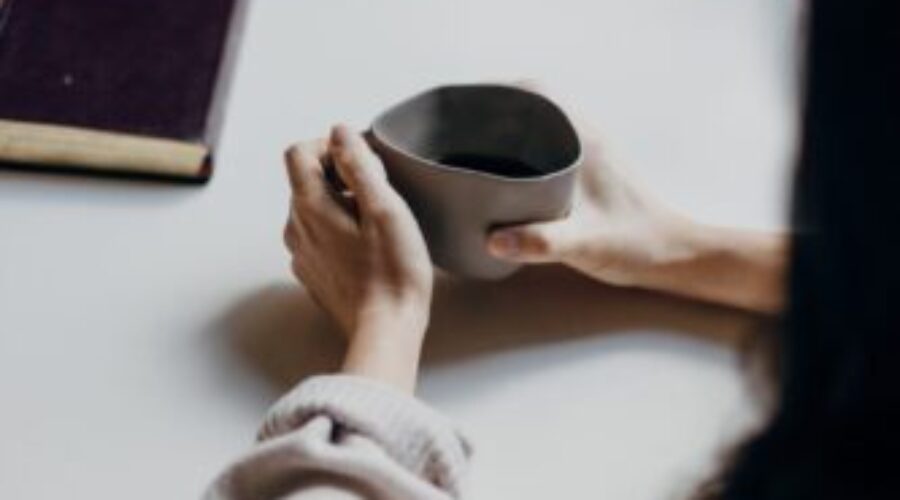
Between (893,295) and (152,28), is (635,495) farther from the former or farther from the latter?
(152,28)

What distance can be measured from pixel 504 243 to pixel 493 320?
0.05 m

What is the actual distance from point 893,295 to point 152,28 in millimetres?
589

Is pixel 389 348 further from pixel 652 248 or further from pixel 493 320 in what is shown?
pixel 652 248

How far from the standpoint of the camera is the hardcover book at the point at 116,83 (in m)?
0.74

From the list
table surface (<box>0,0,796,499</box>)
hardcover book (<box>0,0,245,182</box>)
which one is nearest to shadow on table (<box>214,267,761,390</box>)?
table surface (<box>0,0,796,499</box>)

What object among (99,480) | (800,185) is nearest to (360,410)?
(99,480)

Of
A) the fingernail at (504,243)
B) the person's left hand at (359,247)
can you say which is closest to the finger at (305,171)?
the person's left hand at (359,247)

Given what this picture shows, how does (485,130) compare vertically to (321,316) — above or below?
above

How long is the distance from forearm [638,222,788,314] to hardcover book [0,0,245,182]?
279 millimetres

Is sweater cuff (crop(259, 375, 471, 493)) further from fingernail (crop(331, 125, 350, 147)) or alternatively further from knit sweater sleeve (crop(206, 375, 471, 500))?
fingernail (crop(331, 125, 350, 147))

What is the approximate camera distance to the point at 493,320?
0.69 meters

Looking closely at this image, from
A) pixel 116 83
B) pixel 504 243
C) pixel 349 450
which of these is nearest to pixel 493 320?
pixel 504 243

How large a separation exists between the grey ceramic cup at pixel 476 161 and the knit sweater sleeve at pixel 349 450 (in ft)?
0.38

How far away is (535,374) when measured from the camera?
657 mm
